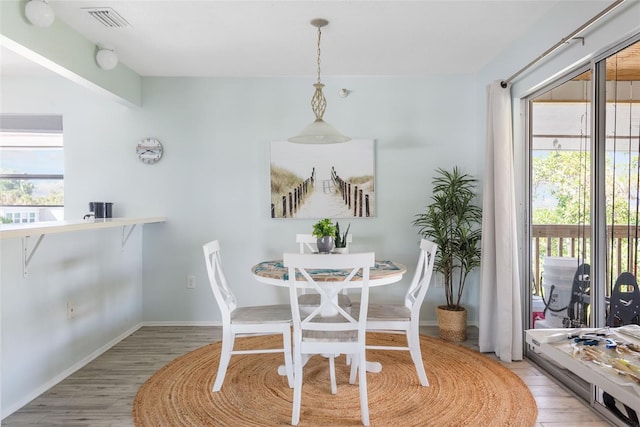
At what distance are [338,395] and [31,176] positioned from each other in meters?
3.73

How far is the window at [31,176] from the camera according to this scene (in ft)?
12.8

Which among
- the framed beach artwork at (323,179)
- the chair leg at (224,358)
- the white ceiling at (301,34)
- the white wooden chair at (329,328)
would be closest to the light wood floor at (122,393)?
the chair leg at (224,358)

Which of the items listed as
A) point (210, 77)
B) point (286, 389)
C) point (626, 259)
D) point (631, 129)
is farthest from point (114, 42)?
point (626, 259)

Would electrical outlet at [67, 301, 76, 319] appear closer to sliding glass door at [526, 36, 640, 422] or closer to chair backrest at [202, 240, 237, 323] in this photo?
chair backrest at [202, 240, 237, 323]

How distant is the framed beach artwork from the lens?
3.78 m

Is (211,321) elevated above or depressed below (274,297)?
below

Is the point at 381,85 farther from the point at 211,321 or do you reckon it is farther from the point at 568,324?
the point at 211,321

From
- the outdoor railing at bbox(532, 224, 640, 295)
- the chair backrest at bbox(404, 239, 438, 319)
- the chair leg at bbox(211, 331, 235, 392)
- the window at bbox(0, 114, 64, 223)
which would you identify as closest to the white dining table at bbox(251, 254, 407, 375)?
the chair backrest at bbox(404, 239, 438, 319)

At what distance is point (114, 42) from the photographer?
3.02 meters

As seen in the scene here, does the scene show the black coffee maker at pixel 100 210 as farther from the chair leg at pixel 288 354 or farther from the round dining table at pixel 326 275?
the chair leg at pixel 288 354

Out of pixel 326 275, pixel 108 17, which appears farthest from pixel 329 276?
pixel 108 17

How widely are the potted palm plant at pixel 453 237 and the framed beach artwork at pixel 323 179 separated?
649 millimetres

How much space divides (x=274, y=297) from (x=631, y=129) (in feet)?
10.0

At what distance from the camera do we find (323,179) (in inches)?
149
